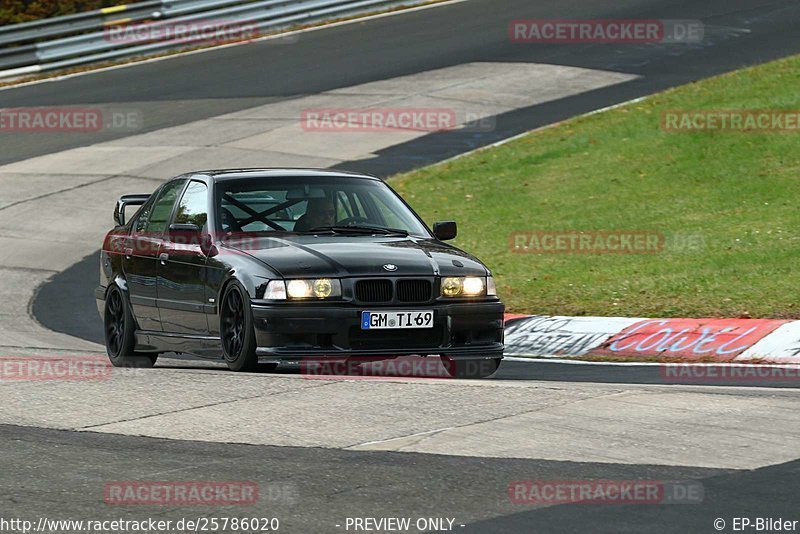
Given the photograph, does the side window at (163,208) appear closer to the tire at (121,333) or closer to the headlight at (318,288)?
the tire at (121,333)

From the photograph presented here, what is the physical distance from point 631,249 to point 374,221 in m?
5.81

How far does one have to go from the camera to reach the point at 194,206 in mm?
10906

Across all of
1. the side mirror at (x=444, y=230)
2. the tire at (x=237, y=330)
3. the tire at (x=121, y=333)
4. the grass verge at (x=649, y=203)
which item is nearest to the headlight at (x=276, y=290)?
the tire at (x=237, y=330)

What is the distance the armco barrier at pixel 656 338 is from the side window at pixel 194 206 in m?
3.23

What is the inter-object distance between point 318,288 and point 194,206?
72.3 inches

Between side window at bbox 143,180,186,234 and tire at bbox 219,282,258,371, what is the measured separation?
Answer: 1524 mm

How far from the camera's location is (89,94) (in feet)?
93.7

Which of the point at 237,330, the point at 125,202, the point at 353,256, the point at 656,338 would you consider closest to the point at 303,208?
the point at 353,256

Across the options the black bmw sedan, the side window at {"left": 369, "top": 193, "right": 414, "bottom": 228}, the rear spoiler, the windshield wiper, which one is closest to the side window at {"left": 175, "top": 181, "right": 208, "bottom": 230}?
the black bmw sedan

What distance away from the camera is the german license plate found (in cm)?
953

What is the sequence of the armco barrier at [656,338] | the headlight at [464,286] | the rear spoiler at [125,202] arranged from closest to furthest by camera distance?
the headlight at [464,286] < the armco barrier at [656,338] < the rear spoiler at [125,202]

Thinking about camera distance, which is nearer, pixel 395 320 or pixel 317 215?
pixel 395 320

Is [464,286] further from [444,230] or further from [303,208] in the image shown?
[303,208]

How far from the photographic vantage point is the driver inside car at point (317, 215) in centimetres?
1047
